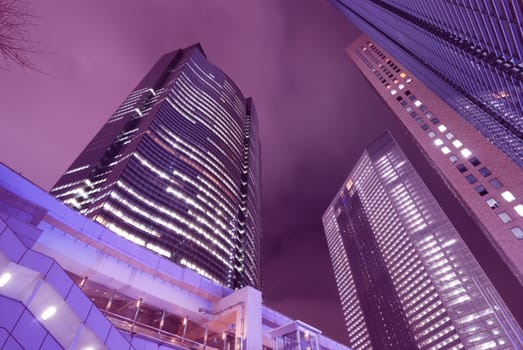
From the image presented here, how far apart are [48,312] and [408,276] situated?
521 ft

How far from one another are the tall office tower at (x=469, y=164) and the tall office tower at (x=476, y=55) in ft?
23.2

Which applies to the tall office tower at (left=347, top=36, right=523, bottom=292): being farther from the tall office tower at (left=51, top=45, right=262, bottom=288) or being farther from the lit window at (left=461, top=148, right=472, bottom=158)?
the tall office tower at (left=51, top=45, right=262, bottom=288)

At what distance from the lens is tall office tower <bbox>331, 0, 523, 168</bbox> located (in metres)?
18.3

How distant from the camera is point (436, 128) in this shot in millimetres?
52781

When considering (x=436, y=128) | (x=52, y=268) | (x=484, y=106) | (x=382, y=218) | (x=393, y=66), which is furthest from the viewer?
(x=382, y=218)

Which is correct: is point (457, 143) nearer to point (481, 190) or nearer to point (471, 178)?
point (471, 178)

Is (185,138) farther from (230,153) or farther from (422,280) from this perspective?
(422,280)

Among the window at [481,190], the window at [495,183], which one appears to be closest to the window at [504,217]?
the window at [481,190]

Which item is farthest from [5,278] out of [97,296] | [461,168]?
[461,168]

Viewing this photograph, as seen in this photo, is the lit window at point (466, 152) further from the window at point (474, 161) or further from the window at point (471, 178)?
the window at point (471, 178)

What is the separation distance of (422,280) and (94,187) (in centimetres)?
14116

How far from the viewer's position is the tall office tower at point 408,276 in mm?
107375

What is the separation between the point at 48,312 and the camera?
10.4 meters

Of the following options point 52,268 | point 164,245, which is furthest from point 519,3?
point 164,245
